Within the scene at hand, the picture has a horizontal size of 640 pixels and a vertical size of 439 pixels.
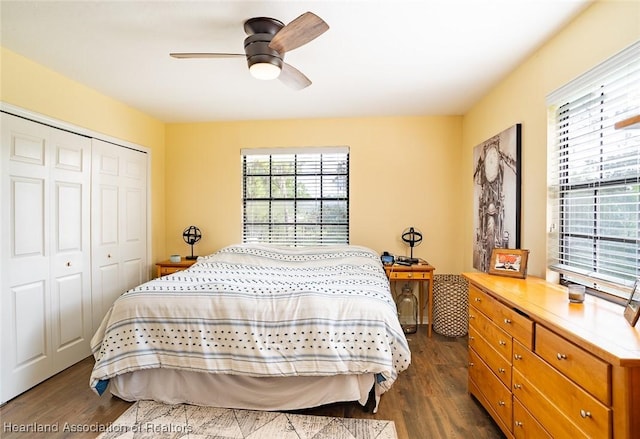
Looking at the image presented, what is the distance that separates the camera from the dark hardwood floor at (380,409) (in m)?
1.91

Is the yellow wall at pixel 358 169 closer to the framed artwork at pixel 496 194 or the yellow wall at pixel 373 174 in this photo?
the yellow wall at pixel 373 174

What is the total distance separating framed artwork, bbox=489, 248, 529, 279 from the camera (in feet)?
6.91

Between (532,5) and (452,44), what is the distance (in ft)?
1.60

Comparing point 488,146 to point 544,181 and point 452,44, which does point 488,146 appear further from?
point 452,44

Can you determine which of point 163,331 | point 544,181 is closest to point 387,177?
Result: point 544,181

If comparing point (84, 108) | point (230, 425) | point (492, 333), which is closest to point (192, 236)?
point (84, 108)

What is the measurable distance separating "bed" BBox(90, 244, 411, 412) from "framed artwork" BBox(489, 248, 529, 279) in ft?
2.68

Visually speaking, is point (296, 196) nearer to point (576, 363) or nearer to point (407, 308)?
point (407, 308)

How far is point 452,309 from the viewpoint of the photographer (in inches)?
132

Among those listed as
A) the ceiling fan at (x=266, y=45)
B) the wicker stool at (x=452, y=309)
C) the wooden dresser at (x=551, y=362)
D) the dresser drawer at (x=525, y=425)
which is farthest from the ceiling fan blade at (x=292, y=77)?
the wicker stool at (x=452, y=309)

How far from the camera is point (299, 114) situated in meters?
3.70

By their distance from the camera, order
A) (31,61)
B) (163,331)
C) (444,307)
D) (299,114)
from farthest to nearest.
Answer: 1. (299,114)
2. (444,307)
3. (31,61)
4. (163,331)

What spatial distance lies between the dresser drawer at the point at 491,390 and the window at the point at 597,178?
746 mm

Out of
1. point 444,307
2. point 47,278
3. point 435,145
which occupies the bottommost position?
point 444,307
